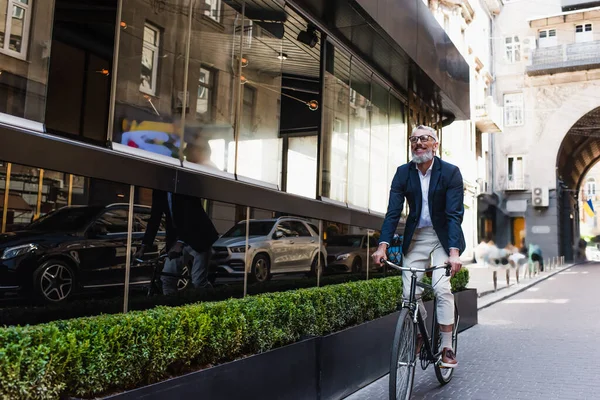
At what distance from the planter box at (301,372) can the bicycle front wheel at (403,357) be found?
2.70 ft

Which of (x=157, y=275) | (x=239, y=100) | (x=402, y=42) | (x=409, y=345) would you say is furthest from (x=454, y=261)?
(x=402, y=42)

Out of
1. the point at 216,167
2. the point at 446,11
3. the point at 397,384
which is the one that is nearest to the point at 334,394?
the point at 397,384

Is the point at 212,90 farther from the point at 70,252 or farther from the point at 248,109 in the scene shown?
the point at 70,252

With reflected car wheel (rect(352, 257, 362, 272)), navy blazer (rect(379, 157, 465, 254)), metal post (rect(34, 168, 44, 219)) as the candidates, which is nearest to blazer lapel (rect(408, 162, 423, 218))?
navy blazer (rect(379, 157, 465, 254))

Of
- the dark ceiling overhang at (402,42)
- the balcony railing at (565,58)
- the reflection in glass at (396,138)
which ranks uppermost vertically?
the balcony railing at (565,58)

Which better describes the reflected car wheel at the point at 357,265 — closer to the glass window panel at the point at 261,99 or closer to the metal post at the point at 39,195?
the glass window panel at the point at 261,99

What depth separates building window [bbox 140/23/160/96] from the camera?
16.0 feet

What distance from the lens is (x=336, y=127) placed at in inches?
333

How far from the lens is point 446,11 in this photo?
2872cm

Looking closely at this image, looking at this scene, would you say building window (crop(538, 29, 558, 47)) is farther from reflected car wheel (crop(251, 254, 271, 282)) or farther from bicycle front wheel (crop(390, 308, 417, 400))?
bicycle front wheel (crop(390, 308, 417, 400))

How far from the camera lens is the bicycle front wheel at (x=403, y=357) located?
4.42 m

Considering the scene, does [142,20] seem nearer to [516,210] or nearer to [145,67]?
[145,67]

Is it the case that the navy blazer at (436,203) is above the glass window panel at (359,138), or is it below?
below

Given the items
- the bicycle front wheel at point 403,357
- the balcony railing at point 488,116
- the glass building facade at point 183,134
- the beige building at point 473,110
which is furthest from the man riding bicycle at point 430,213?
the balcony railing at point 488,116
